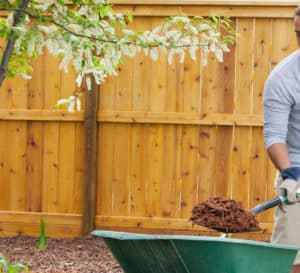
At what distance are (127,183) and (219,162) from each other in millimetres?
790

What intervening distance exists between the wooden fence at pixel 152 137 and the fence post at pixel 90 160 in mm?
18

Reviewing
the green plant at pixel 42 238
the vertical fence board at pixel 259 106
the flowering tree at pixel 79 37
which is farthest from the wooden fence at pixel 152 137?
the flowering tree at pixel 79 37

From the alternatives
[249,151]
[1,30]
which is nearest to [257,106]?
[249,151]

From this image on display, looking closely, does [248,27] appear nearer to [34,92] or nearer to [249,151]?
[249,151]

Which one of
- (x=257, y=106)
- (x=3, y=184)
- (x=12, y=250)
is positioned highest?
(x=257, y=106)

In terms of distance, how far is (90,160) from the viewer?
8094 millimetres

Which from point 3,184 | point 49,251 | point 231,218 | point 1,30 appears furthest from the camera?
point 3,184

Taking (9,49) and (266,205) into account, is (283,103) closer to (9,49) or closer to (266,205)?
(266,205)

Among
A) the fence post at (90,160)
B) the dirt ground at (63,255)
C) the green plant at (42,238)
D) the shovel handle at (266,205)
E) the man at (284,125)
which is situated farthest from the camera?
the fence post at (90,160)

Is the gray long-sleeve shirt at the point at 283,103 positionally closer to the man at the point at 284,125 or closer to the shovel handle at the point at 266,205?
the man at the point at 284,125

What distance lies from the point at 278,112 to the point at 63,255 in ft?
11.5

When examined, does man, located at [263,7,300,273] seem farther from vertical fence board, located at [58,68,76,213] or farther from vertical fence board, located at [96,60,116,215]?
vertical fence board, located at [58,68,76,213]

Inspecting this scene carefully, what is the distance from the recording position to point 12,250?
783 centimetres

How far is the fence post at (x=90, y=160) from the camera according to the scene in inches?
316
